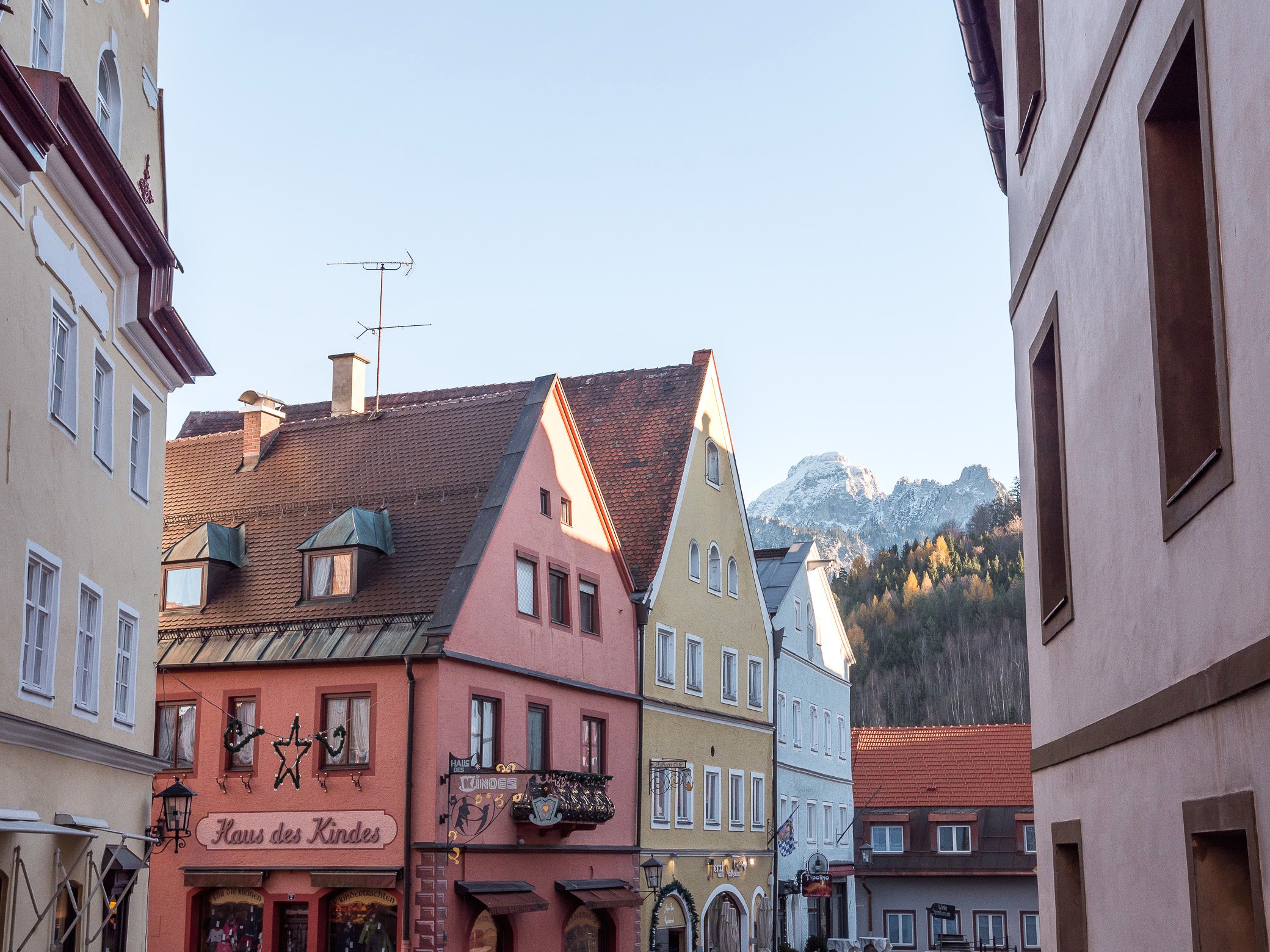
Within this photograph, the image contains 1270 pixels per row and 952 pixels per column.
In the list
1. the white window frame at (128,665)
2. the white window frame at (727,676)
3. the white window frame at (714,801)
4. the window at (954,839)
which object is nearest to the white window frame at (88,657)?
the white window frame at (128,665)

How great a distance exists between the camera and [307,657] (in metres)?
26.4

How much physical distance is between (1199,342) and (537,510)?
22.7 meters

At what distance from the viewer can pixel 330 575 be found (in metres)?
27.9

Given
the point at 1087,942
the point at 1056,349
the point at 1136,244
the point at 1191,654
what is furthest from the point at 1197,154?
the point at 1087,942

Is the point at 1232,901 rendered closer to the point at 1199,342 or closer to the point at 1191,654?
the point at 1191,654

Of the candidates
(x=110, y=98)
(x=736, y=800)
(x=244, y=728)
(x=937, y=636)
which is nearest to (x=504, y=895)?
(x=244, y=728)

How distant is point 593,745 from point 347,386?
31.5 ft

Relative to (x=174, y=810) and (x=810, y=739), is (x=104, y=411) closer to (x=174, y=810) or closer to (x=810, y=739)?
(x=174, y=810)

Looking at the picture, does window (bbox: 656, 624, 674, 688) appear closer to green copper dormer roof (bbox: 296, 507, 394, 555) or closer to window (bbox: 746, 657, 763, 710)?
window (bbox: 746, 657, 763, 710)

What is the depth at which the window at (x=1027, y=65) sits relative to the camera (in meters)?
11.9

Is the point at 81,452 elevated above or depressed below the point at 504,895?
above

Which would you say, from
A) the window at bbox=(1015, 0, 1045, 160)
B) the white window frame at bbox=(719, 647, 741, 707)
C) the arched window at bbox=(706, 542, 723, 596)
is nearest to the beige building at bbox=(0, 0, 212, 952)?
the window at bbox=(1015, 0, 1045, 160)

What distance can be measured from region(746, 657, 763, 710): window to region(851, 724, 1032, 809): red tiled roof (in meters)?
16.3

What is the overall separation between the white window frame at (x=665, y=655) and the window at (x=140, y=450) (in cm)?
1623
